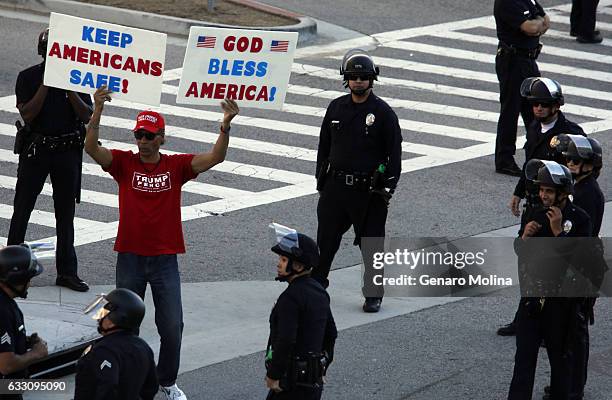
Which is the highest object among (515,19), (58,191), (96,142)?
(96,142)

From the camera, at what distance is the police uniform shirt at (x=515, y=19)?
14727 mm

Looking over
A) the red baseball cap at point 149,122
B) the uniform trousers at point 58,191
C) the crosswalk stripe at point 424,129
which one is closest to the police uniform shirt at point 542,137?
the red baseball cap at point 149,122

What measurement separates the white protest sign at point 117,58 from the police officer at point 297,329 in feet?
6.56

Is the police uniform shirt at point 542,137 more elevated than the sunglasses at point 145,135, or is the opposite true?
the sunglasses at point 145,135

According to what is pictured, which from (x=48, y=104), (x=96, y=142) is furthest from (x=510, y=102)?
(x=96, y=142)

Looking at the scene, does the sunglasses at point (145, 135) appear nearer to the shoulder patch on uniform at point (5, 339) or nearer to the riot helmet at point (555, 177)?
the shoulder patch on uniform at point (5, 339)

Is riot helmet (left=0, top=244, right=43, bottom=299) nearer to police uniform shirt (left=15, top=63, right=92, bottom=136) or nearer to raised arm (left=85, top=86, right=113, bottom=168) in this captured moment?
raised arm (left=85, top=86, right=113, bottom=168)

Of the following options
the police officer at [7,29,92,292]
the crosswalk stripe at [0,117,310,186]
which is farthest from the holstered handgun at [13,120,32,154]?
the crosswalk stripe at [0,117,310,186]

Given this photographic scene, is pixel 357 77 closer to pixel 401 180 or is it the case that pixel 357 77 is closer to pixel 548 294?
pixel 548 294

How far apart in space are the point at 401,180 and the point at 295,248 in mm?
6977

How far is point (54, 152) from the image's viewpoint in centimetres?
1079

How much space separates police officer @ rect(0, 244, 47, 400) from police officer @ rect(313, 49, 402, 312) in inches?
159

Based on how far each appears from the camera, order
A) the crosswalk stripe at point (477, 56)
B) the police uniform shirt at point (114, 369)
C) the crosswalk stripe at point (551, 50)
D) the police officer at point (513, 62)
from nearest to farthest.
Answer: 1. the police uniform shirt at point (114, 369)
2. the police officer at point (513, 62)
3. the crosswalk stripe at point (477, 56)
4. the crosswalk stripe at point (551, 50)

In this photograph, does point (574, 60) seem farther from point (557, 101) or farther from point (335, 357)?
point (335, 357)
